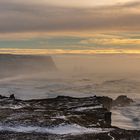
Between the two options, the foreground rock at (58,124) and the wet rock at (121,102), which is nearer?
the foreground rock at (58,124)

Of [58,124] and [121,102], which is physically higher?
[121,102]

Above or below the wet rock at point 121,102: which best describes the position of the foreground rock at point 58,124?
below

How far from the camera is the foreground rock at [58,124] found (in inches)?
1056

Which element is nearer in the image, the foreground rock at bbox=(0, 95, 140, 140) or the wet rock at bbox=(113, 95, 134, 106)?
the foreground rock at bbox=(0, 95, 140, 140)

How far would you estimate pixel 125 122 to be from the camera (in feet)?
147

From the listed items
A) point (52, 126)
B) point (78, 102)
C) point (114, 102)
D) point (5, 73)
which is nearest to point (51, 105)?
point (78, 102)

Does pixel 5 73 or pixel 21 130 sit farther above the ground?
pixel 5 73

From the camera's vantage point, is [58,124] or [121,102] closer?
[58,124]

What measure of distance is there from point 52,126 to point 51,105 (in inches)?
495

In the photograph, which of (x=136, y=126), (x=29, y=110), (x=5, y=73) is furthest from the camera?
(x=5, y=73)

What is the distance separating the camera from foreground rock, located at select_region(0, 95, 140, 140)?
2683 cm

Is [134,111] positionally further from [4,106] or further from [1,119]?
[1,119]

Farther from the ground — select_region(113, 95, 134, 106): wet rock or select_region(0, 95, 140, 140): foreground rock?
select_region(113, 95, 134, 106): wet rock

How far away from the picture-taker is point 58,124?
1160 inches
